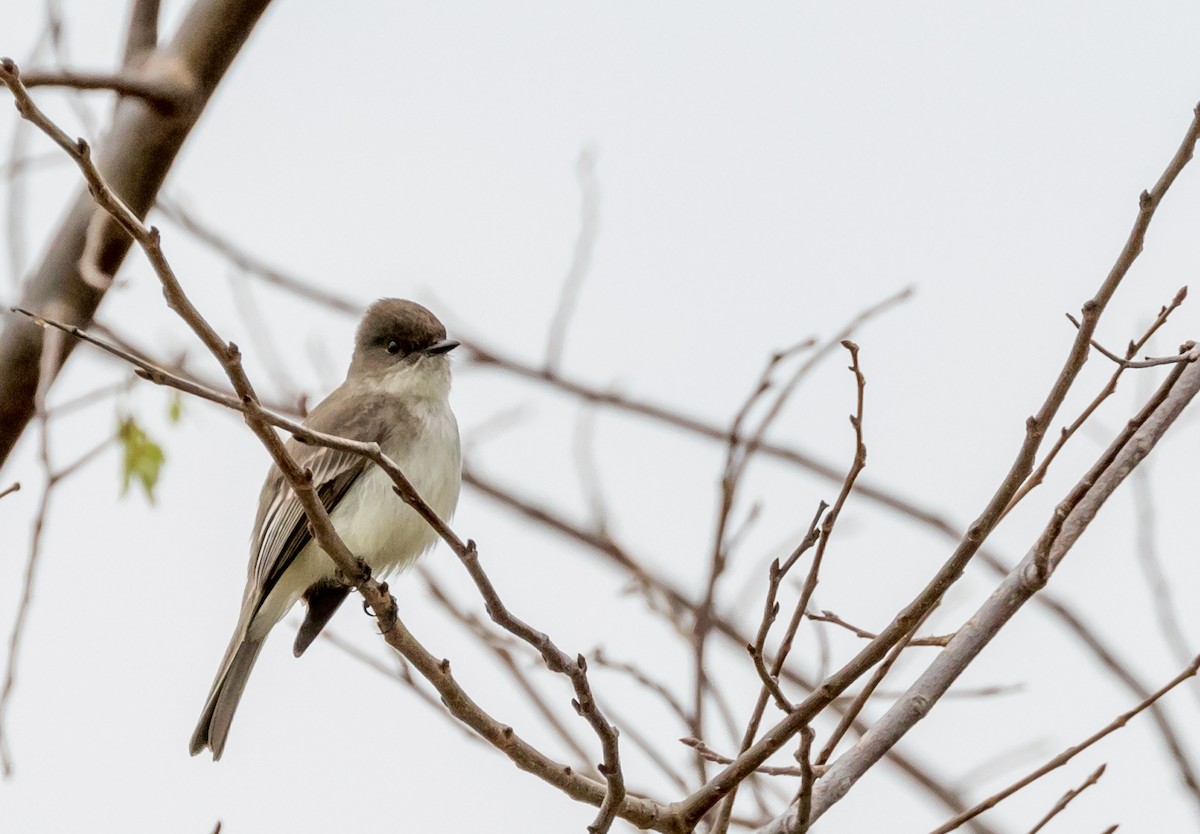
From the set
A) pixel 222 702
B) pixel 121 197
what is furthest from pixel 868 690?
pixel 222 702

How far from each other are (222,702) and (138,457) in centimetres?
85

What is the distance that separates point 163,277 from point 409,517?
94.2 inches

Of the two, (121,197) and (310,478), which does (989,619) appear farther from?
(121,197)

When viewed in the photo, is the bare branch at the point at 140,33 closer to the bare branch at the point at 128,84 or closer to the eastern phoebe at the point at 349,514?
the bare branch at the point at 128,84

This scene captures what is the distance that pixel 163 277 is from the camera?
7.82ft

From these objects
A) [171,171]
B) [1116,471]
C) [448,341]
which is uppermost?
[448,341]

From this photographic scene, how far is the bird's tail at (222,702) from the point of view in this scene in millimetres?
4875

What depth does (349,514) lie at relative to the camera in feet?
15.9

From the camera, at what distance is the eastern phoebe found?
477 cm

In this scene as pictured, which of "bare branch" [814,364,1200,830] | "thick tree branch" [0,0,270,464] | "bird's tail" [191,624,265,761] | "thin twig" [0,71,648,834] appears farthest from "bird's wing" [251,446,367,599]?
"bare branch" [814,364,1200,830]

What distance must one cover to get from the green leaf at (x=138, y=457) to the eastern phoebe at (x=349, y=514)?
1.40ft

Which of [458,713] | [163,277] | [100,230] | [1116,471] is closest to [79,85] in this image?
[100,230]

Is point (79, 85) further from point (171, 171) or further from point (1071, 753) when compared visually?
point (1071, 753)

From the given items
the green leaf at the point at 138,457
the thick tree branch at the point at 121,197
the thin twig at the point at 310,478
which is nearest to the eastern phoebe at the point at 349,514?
the green leaf at the point at 138,457
